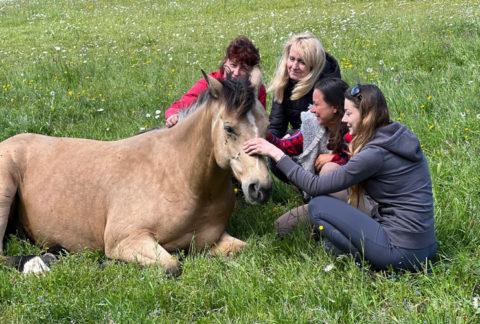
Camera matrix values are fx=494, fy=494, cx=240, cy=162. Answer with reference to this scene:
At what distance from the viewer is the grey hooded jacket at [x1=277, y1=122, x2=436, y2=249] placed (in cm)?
356

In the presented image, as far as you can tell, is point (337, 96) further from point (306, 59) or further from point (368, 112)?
point (306, 59)

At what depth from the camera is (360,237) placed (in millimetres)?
3664

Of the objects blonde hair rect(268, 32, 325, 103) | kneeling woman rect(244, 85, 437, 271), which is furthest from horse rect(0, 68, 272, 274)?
blonde hair rect(268, 32, 325, 103)

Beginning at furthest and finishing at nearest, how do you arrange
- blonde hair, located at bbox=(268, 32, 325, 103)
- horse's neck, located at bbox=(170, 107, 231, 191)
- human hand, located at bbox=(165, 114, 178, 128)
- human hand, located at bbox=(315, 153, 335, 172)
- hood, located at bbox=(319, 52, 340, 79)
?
hood, located at bbox=(319, 52, 340, 79)
blonde hair, located at bbox=(268, 32, 325, 103)
human hand, located at bbox=(165, 114, 178, 128)
human hand, located at bbox=(315, 153, 335, 172)
horse's neck, located at bbox=(170, 107, 231, 191)

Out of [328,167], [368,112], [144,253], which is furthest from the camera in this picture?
[328,167]

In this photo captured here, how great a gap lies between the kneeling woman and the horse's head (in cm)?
11

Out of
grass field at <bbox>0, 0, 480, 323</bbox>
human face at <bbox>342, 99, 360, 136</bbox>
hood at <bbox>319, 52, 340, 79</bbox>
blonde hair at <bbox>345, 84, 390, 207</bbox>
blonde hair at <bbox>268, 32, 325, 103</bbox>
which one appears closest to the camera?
grass field at <bbox>0, 0, 480, 323</bbox>

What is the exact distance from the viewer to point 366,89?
3682mm

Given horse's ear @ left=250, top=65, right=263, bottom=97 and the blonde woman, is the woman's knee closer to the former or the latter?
horse's ear @ left=250, top=65, right=263, bottom=97

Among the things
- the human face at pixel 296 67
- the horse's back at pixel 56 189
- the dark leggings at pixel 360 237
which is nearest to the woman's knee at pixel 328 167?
the dark leggings at pixel 360 237

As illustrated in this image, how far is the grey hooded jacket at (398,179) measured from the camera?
356cm

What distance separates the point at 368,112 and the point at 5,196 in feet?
11.1

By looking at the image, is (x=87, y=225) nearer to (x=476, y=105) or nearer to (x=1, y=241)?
(x=1, y=241)

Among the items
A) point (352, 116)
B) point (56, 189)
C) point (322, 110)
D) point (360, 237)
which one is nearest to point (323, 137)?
point (322, 110)
